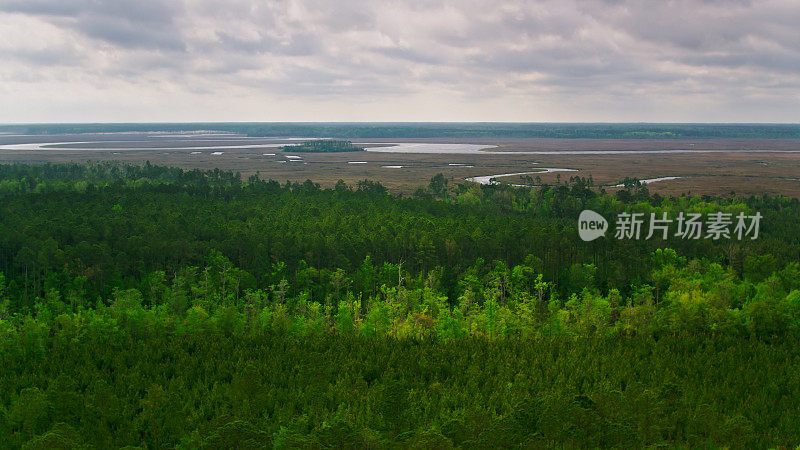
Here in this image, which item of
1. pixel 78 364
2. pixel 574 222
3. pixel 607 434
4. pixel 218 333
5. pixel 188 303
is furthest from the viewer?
pixel 574 222

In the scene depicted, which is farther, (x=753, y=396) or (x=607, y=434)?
(x=753, y=396)

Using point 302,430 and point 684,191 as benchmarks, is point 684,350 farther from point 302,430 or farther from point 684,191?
Result: point 684,191

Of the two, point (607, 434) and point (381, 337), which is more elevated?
point (607, 434)

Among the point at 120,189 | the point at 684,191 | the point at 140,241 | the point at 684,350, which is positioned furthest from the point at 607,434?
the point at 684,191

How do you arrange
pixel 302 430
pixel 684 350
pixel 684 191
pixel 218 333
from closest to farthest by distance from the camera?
pixel 302 430 < pixel 684 350 < pixel 218 333 < pixel 684 191

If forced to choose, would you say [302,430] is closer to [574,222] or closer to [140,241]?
[140,241]

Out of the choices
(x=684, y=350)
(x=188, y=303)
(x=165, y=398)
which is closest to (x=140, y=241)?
(x=188, y=303)
